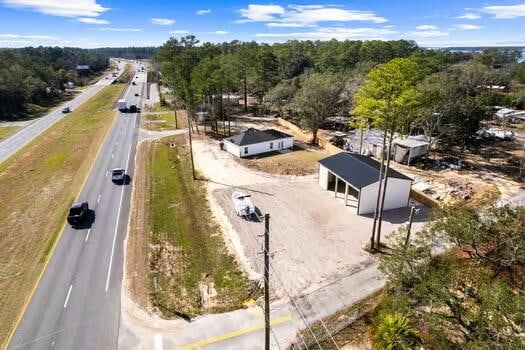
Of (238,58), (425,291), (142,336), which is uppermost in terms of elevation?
(238,58)

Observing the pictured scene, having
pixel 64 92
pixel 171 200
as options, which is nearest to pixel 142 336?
pixel 171 200

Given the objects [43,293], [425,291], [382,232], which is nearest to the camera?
[425,291]

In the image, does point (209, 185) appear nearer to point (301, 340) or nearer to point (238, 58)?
point (301, 340)

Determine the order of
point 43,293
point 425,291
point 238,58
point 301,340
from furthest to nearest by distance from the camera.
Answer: point 238,58, point 43,293, point 301,340, point 425,291

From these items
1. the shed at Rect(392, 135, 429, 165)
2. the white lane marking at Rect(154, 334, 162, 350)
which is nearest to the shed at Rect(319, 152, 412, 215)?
the shed at Rect(392, 135, 429, 165)

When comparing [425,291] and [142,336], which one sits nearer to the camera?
[425,291]

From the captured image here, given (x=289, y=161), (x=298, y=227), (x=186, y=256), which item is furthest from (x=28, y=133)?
(x=298, y=227)

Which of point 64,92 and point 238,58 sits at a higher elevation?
point 238,58
